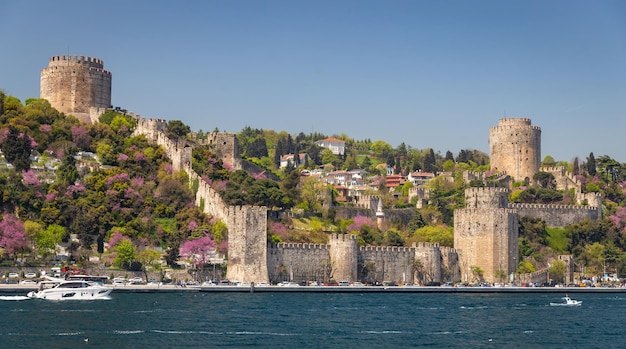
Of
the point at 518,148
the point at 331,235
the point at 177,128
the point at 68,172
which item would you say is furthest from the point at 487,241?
the point at 518,148

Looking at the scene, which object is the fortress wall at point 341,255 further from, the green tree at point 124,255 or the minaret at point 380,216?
the minaret at point 380,216

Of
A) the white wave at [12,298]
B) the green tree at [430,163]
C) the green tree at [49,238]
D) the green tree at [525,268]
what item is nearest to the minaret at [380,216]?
the green tree at [525,268]

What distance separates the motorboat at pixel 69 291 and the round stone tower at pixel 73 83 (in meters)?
25.7

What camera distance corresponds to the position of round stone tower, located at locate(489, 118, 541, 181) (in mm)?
104062

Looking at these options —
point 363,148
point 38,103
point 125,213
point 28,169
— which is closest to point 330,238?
point 125,213

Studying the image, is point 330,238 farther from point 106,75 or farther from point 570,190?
point 570,190

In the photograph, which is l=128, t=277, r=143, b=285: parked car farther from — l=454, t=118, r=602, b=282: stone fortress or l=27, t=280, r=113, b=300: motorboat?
l=454, t=118, r=602, b=282: stone fortress

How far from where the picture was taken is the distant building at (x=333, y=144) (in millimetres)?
163375

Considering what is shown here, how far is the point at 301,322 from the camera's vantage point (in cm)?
5659

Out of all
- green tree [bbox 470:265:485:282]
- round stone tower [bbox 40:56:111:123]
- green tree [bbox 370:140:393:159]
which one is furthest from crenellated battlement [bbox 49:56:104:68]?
green tree [bbox 370:140:393:159]

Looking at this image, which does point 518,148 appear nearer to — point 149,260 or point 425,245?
point 425,245

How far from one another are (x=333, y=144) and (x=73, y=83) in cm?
8016

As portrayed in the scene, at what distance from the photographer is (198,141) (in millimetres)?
91375

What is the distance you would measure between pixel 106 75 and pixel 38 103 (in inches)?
217
